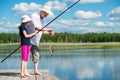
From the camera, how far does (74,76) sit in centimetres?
1864

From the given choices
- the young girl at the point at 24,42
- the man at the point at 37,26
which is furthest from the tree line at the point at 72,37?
the young girl at the point at 24,42

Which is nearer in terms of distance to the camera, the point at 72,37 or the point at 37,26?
the point at 37,26

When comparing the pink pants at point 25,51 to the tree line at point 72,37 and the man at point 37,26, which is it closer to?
the man at point 37,26

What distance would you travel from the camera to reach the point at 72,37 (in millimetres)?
129375

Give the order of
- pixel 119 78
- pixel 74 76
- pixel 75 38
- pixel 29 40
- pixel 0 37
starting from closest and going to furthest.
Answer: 1. pixel 29 40
2. pixel 119 78
3. pixel 74 76
4. pixel 0 37
5. pixel 75 38

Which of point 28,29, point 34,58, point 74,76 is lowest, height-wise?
point 74,76

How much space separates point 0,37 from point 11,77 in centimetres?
10789

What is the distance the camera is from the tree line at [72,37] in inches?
4572

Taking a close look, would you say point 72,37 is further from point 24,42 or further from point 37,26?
point 24,42

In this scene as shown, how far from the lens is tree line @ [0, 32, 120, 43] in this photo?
11612 cm

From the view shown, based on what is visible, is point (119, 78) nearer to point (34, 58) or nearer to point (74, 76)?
point (74, 76)

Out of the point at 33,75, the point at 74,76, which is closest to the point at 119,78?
the point at 74,76

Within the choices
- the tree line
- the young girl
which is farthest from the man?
the tree line

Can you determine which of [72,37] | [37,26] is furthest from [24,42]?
[72,37]
